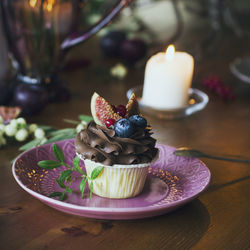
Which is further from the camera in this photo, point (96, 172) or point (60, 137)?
point (60, 137)

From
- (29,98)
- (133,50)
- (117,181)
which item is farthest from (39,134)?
(133,50)

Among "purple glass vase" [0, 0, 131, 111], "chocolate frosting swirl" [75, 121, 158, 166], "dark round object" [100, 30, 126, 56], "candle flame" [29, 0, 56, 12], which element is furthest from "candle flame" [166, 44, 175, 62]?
"dark round object" [100, 30, 126, 56]

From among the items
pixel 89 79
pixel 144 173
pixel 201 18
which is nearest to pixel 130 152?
pixel 144 173

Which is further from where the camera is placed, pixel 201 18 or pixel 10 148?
pixel 201 18

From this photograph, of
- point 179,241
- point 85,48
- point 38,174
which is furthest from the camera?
point 85,48

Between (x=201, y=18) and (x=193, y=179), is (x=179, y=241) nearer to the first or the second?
(x=193, y=179)

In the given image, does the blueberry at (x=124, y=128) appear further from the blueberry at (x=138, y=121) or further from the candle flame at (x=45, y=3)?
the candle flame at (x=45, y=3)

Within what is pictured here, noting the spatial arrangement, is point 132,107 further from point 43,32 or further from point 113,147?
point 43,32

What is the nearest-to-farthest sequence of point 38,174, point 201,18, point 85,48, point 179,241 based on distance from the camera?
point 179,241 < point 38,174 < point 85,48 < point 201,18
